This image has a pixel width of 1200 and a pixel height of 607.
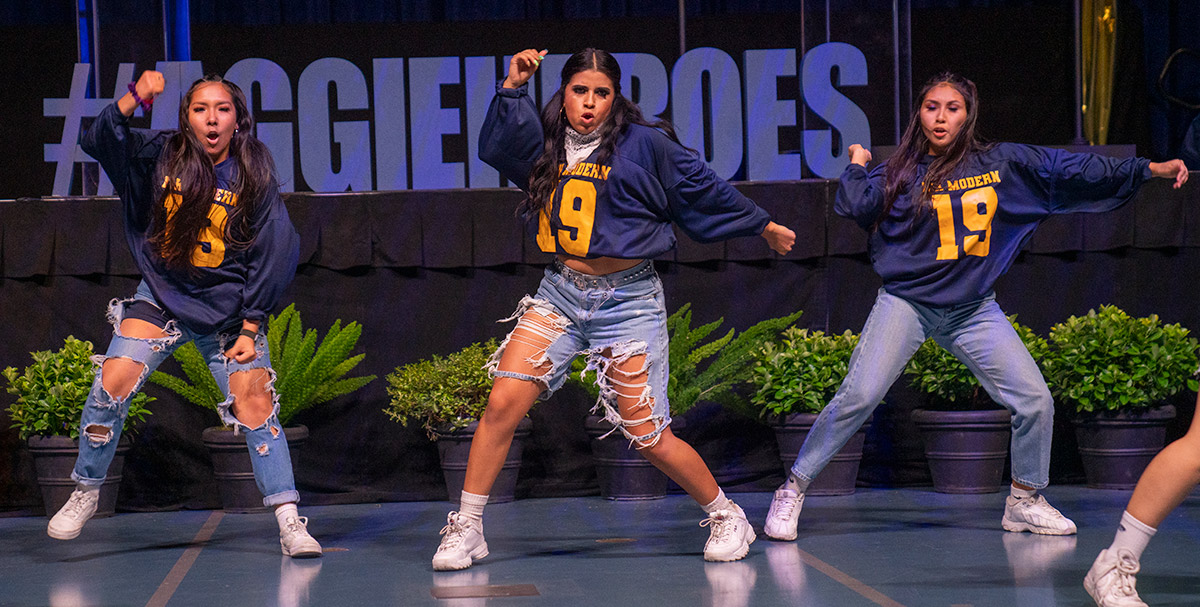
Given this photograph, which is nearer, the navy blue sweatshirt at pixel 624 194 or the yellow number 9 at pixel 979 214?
the navy blue sweatshirt at pixel 624 194

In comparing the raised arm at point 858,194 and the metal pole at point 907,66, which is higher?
the metal pole at point 907,66

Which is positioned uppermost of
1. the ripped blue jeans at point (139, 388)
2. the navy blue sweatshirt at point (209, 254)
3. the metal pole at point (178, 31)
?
the metal pole at point (178, 31)

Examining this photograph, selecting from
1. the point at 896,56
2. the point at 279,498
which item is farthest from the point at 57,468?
the point at 896,56

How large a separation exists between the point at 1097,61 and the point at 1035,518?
384 cm

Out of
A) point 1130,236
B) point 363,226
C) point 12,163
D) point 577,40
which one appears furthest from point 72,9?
point 1130,236

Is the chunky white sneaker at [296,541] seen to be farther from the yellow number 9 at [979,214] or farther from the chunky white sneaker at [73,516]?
the yellow number 9 at [979,214]

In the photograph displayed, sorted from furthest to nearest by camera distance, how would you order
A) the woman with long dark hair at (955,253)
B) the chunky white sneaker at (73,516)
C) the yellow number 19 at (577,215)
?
1. the woman with long dark hair at (955,253)
2. the chunky white sneaker at (73,516)
3. the yellow number 19 at (577,215)

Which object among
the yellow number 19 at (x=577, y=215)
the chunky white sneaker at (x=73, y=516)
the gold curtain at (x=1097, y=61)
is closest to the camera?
the yellow number 19 at (x=577, y=215)

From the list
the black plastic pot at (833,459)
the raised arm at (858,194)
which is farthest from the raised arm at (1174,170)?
the black plastic pot at (833,459)

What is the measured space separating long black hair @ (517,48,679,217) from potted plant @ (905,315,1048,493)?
2193mm

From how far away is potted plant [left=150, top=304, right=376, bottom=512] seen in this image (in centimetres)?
513

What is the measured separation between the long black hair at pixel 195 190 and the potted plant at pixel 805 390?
2.40m

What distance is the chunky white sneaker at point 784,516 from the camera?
406 centimetres

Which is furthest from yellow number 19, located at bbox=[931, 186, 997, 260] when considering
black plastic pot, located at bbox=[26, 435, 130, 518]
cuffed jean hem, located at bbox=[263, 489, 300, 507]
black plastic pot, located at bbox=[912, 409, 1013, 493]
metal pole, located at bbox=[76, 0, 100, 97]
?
metal pole, located at bbox=[76, 0, 100, 97]
